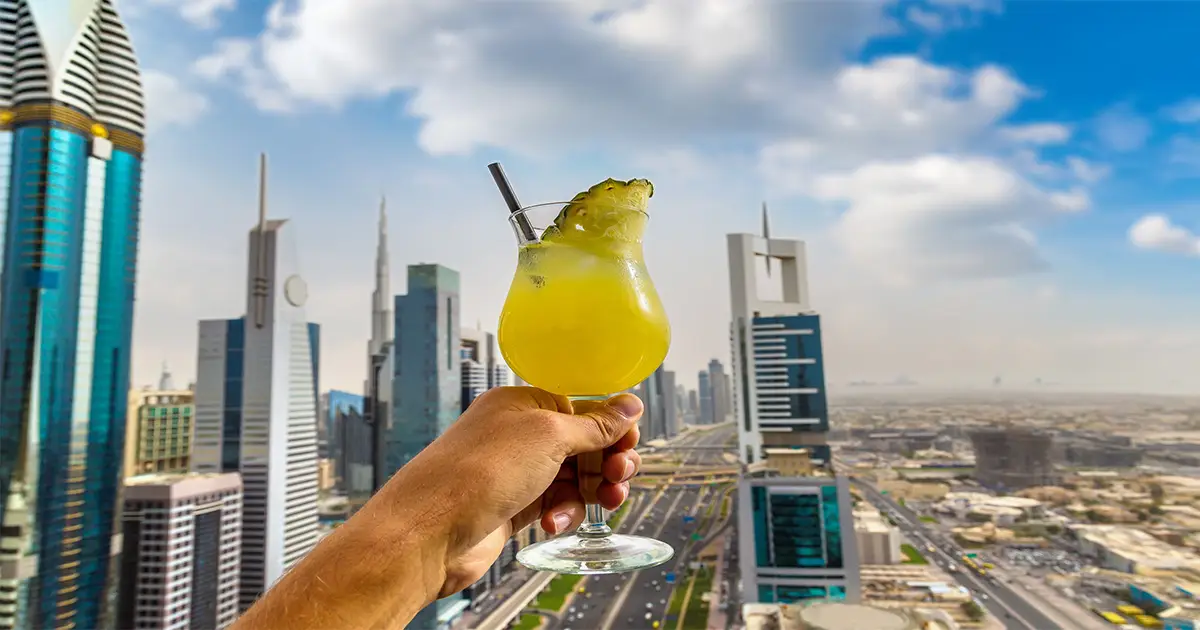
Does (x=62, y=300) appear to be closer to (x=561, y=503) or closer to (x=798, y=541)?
(x=561, y=503)

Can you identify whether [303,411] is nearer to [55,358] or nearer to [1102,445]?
[55,358]

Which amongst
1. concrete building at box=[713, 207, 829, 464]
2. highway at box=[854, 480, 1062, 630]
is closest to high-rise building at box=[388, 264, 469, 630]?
concrete building at box=[713, 207, 829, 464]

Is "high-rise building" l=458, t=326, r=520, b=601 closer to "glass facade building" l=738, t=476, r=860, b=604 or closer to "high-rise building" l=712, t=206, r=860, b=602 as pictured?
"high-rise building" l=712, t=206, r=860, b=602

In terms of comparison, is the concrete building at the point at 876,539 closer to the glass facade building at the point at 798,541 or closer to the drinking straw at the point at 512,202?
the glass facade building at the point at 798,541

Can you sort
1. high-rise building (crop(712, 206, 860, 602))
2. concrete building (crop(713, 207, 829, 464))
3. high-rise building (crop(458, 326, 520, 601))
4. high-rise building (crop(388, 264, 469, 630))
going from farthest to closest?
high-rise building (crop(458, 326, 520, 601)) < high-rise building (crop(388, 264, 469, 630)) < concrete building (crop(713, 207, 829, 464)) < high-rise building (crop(712, 206, 860, 602))

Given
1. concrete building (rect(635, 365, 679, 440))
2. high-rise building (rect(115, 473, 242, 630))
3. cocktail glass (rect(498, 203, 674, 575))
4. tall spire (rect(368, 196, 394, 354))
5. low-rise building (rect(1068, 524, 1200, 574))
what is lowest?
high-rise building (rect(115, 473, 242, 630))

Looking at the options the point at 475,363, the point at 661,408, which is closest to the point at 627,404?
the point at 661,408

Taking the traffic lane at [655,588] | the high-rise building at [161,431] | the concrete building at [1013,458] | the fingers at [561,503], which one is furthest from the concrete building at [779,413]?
the high-rise building at [161,431]

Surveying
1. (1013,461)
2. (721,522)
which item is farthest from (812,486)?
(1013,461)
